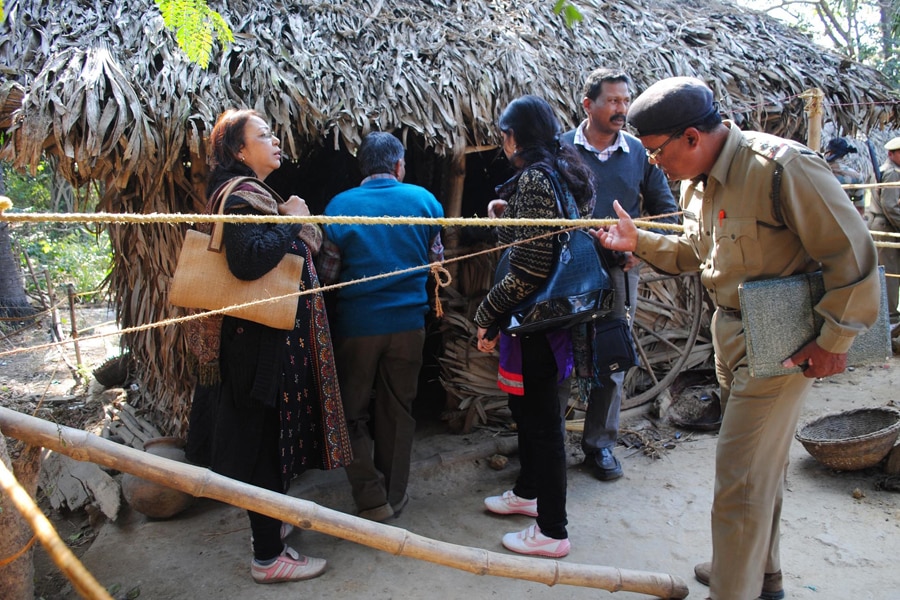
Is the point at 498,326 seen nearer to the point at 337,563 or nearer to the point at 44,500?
the point at 337,563

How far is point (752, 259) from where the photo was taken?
1.90 m

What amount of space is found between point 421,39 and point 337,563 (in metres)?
3.11

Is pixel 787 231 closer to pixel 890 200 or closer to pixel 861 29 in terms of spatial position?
pixel 890 200

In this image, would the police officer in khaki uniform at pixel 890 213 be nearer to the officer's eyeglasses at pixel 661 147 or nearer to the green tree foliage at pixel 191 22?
the officer's eyeglasses at pixel 661 147

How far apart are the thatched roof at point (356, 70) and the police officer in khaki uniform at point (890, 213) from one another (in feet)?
3.29

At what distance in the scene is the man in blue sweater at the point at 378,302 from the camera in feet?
9.21

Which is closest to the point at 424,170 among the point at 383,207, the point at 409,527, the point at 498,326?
the point at 383,207

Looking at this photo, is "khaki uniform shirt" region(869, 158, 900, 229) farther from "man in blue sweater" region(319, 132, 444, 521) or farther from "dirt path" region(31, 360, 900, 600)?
"man in blue sweater" region(319, 132, 444, 521)

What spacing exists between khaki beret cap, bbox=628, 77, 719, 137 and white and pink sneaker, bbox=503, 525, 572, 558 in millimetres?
1747

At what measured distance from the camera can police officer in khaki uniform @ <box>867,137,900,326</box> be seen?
5.98 m

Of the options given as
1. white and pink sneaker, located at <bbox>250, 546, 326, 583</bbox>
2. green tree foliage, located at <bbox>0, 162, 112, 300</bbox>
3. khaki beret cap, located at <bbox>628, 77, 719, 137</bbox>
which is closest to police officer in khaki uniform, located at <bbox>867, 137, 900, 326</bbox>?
khaki beret cap, located at <bbox>628, 77, 719, 137</bbox>

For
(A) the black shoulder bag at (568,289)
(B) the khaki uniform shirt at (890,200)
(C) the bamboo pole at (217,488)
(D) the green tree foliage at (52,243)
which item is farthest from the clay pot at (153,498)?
(D) the green tree foliage at (52,243)

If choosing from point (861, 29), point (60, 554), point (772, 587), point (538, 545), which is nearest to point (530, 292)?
point (538, 545)

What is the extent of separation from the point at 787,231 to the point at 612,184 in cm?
148
